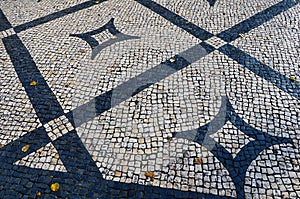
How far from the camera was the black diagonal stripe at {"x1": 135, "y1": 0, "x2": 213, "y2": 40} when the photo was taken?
587cm

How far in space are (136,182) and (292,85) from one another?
3.04 meters

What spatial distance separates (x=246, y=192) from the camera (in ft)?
11.1

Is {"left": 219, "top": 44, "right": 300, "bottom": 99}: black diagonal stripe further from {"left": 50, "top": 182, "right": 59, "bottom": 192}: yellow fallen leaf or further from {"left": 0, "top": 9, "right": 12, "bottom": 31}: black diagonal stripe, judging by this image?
{"left": 0, "top": 9, "right": 12, "bottom": 31}: black diagonal stripe

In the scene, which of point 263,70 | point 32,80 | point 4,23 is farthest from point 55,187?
point 4,23

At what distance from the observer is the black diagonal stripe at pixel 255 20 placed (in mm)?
5816

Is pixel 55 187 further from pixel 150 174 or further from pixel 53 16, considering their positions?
pixel 53 16

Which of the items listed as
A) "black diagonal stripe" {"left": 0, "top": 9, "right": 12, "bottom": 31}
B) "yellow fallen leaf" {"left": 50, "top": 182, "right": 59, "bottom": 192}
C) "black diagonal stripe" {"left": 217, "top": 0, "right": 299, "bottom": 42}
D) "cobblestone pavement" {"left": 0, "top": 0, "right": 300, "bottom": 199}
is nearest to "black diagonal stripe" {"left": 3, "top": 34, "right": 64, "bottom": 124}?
"cobblestone pavement" {"left": 0, "top": 0, "right": 300, "bottom": 199}

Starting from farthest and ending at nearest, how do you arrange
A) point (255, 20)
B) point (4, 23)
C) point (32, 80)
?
1. point (4, 23)
2. point (255, 20)
3. point (32, 80)

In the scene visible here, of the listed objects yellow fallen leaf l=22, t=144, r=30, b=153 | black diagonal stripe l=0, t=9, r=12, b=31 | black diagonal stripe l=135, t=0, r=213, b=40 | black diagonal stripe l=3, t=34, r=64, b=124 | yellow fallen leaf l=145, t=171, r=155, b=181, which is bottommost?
yellow fallen leaf l=22, t=144, r=30, b=153

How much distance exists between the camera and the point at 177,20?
6.35 metres

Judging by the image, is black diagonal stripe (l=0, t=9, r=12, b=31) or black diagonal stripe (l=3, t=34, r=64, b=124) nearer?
black diagonal stripe (l=3, t=34, r=64, b=124)

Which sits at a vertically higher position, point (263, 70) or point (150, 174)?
point (263, 70)

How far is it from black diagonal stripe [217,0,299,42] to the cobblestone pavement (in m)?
0.02

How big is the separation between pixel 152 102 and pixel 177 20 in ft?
8.68
